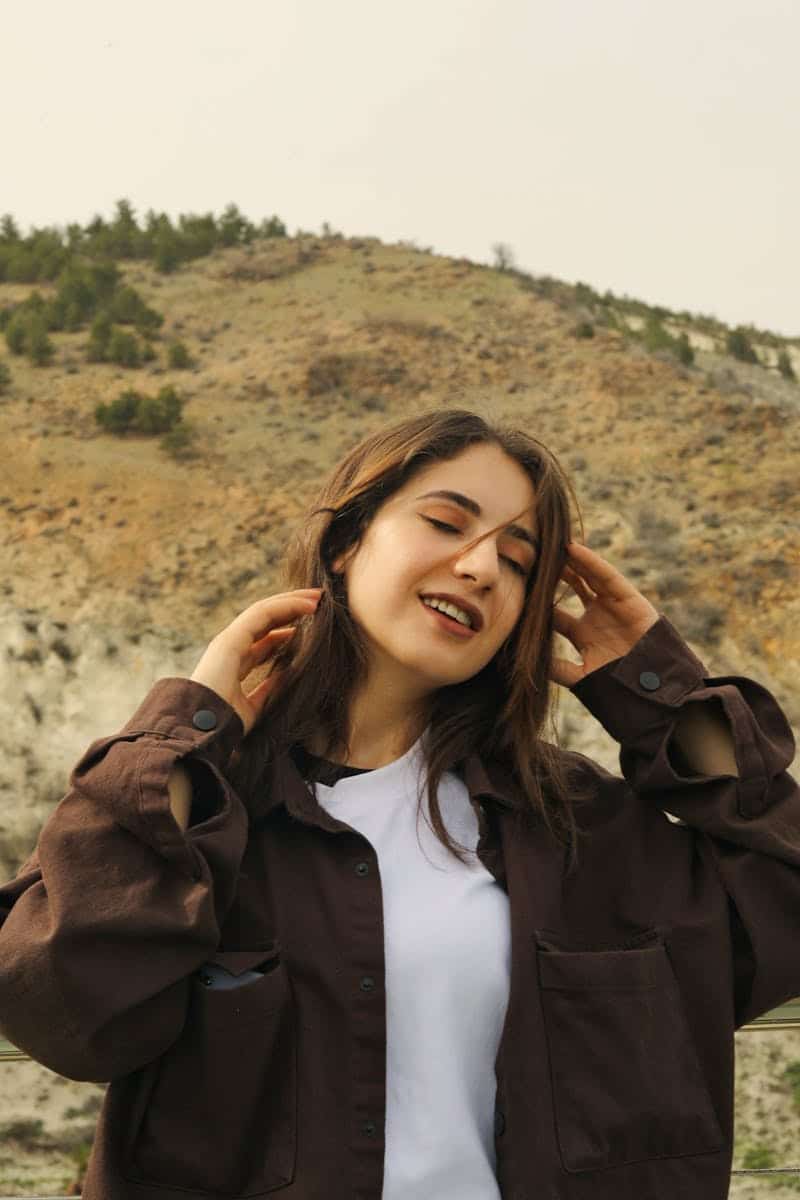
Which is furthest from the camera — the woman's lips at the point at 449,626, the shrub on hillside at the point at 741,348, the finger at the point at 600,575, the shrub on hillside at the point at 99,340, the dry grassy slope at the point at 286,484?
the shrub on hillside at the point at 741,348

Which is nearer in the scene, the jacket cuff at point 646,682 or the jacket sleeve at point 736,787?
the jacket sleeve at point 736,787

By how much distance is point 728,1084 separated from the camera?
166 cm

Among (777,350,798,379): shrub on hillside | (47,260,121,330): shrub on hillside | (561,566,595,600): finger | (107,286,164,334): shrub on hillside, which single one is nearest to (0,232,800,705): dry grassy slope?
(107,286,164,334): shrub on hillside

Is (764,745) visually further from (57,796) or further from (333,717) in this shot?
(57,796)

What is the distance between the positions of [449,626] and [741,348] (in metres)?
23.1

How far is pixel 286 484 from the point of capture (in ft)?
51.3

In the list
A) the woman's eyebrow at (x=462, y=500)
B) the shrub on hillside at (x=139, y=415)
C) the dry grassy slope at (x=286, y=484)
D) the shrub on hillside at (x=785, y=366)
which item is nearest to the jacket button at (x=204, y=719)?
the woman's eyebrow at (x=462, y=500)

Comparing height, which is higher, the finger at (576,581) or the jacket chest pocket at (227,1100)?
the finger at (576,581)

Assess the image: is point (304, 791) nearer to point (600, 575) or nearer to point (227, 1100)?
point (227, 1100)

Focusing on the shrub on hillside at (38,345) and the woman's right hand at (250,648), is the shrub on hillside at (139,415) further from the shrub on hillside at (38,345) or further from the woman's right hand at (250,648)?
the woman's right hand at (250,648)

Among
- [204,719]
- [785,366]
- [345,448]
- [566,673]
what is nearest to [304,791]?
[204,719]

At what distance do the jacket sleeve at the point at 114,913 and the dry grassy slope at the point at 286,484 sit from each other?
17.9 ft

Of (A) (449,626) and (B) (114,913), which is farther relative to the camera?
(A) (449,626)

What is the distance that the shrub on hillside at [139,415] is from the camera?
16.8 metres
